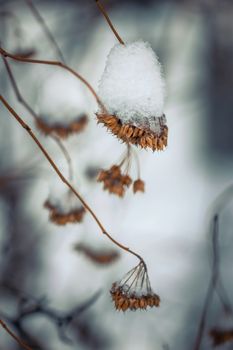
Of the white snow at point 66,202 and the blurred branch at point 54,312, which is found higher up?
the blurred branch at point 54,312

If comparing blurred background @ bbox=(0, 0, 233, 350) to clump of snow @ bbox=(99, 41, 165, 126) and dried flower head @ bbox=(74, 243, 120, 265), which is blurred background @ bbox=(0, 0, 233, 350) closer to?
dried flower head @ bbox=(74, 243, 120, 265)

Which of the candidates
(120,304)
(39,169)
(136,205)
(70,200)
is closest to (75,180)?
(39,169)

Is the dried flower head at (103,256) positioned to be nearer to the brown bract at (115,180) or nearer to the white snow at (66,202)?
the white snow at (66,202)

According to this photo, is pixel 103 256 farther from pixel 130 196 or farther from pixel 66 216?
pixel 66 216

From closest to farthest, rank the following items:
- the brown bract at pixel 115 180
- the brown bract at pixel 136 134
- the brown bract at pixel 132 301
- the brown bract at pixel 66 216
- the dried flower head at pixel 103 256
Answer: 1. the brown bract at pixel 136 134
2. the brown bract at pixel 132 301
3. the brown bract at pixel 115 180
4. the brown bract at pixel 66 216
5. the dried flower head at pixel 103 256

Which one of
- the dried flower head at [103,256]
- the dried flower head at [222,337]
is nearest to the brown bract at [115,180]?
the dried flower head at [222,337]

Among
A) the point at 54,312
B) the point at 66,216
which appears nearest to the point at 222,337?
the point at 66,216
